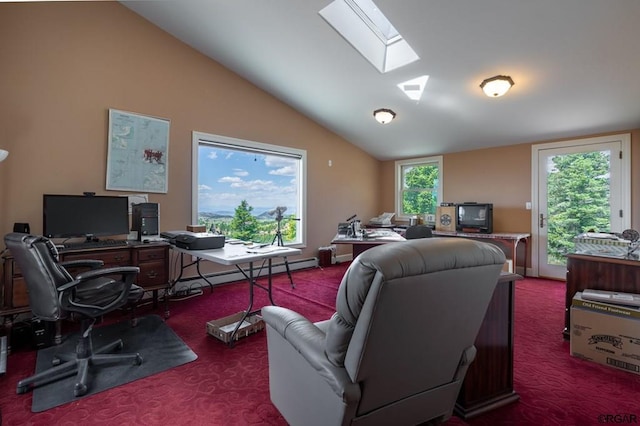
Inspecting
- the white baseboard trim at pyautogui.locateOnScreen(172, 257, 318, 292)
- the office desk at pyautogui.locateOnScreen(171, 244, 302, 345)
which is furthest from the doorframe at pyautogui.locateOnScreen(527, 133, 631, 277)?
the office desk at pyautogui.locateOnScreen(171, 244, 302, 345)

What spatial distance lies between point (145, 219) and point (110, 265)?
0.64 m

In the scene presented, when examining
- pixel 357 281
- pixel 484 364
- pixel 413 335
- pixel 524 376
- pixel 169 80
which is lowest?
pixel 524 376

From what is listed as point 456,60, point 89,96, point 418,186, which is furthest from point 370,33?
point 418,186

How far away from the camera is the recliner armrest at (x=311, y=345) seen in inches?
42.3

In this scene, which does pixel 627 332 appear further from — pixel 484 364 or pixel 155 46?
pixel 155 46

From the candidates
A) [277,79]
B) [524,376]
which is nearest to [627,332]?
[524,376]

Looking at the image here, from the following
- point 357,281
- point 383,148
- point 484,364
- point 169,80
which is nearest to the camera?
point 357,281

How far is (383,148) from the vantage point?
6.26 meters

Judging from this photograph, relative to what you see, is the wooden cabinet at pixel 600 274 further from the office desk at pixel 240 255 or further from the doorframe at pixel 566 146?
the office desk at pixel 240 255

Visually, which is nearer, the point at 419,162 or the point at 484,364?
the point at 484,364

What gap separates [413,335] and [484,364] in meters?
1.00

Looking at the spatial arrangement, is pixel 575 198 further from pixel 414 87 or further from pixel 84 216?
pixel 84 216

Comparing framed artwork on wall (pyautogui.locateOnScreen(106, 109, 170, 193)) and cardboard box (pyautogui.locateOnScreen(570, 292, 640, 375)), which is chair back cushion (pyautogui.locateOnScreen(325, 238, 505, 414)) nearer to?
cardboard box (pyautogui.locateOnScreen(570, 292, 640, 375))

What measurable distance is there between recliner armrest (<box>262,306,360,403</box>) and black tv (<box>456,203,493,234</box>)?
15.2 ft
